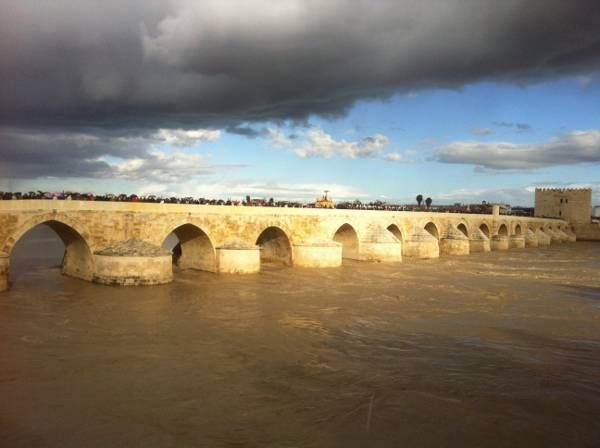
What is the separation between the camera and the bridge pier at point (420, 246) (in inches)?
1384

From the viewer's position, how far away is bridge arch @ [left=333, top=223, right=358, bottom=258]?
3268 cm

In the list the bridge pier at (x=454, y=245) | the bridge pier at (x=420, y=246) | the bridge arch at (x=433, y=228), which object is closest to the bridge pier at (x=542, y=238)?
the bridge arch at (x=433, y=228)

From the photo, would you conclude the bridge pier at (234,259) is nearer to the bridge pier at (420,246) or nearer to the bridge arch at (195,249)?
the bridge arch at (195,249)

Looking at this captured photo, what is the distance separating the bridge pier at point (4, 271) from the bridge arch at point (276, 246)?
13141mm

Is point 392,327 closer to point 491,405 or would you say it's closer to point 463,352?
point 463,352

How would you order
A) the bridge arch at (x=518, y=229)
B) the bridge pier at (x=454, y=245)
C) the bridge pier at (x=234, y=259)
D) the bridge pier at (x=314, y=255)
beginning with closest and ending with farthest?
the bridge pier at (x=234, y=259) → the bridge pier at (x=314, y=255) → the bridge pier at (x=454, y=245) → the bridge arch at (x=518, y=229)

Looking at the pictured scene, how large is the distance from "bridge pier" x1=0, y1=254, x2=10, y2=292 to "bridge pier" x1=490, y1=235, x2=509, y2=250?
40.6 metres

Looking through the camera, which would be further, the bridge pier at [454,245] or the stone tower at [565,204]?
the stone tower at [565,204]

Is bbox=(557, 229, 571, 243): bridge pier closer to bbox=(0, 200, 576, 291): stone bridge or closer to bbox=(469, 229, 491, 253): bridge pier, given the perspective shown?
bbox=(469, 229, 491, 253): bridge pier

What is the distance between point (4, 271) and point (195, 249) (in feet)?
Answer: 30.1

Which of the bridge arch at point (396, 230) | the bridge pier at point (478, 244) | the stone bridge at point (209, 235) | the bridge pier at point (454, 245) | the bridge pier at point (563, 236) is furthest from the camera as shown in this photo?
the bridge pier at point (563, 236)

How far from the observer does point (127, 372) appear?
34.2 ft

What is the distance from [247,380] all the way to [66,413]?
3.28 meters

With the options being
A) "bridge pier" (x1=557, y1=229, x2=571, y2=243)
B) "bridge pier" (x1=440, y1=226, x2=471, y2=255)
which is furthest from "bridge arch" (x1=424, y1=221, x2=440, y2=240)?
"bridge pier" (x1=557, y1=229, x2=571, y2=243)
